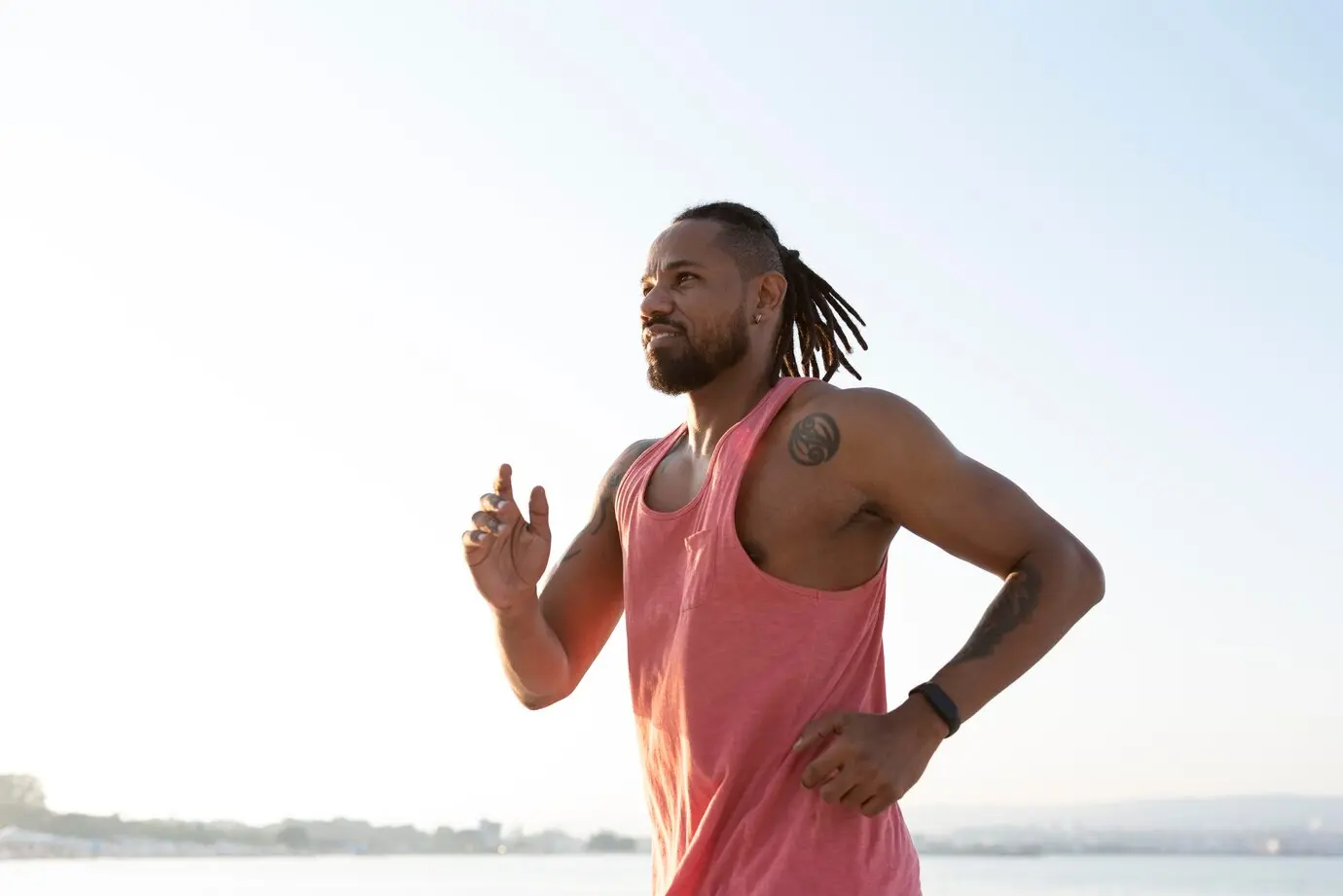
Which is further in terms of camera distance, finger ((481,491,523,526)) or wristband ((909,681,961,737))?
finger ((481,491,523,526))

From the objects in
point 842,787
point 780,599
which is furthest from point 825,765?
point 780,599

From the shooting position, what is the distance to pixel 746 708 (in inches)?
103

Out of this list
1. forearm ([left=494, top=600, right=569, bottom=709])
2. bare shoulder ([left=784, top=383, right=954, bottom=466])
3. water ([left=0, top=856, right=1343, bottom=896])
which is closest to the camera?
bare shoulder ([left=784, top=383, right=954, bottom=466])

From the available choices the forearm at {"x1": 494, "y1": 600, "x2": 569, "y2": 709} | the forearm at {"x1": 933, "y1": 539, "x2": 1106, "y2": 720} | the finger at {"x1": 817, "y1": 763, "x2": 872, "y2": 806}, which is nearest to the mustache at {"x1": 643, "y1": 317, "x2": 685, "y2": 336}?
the forearm at {"x1": 494, "y1": 600, "x2": 569, "y2": 709}

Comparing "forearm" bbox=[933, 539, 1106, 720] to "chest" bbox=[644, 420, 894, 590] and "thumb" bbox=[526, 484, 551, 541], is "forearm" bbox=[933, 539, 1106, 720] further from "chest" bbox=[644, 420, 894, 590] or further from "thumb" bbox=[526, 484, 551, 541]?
"thumb" bbox=[526, 484, 551, 541]

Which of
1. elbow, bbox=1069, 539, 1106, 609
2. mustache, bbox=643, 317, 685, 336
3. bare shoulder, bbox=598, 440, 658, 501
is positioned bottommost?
elbow, bbox=1069, 539, 1106, 609

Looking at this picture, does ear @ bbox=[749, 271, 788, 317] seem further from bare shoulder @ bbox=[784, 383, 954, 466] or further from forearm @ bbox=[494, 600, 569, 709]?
forearm @ bbox=[494, 600, 569, 709]

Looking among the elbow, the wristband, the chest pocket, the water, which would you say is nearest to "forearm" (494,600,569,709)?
the chest pocket

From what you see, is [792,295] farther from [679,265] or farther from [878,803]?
[878,803]

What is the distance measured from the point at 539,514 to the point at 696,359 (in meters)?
0.42

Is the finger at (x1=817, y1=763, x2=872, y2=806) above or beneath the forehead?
beneath

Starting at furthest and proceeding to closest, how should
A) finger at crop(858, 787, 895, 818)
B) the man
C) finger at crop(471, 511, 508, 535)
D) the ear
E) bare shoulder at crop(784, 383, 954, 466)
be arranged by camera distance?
1. the ear
2. finger at crop(471, 511, 508, 535)
3. bare shoulder at crop(784, 383, 954, 466)
4. the man
5. finger at crop(858, 787, 895, 818)

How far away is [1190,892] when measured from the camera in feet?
43.1

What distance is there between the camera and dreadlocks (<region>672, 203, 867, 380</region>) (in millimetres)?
3102
